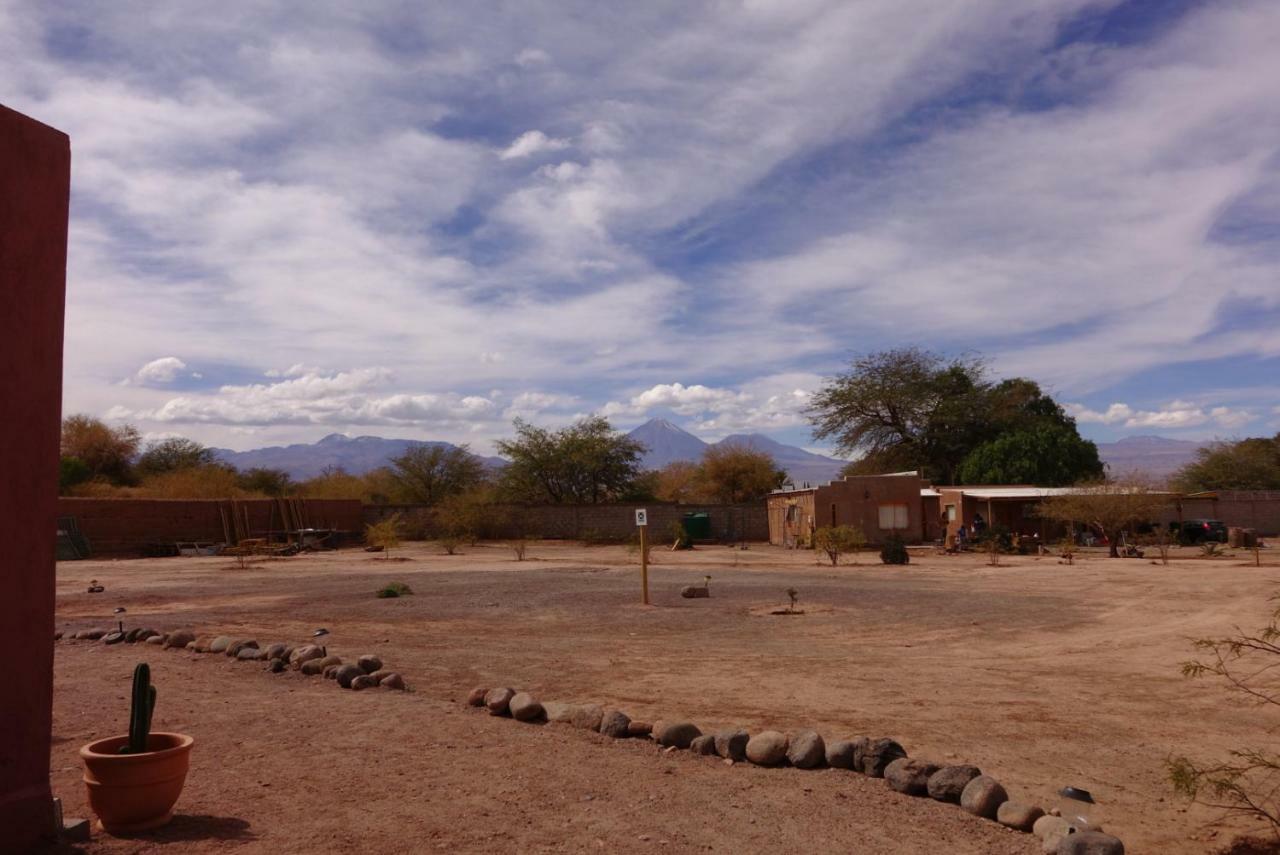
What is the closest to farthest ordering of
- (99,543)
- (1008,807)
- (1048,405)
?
(1008,807), (99,543), (1048,405)

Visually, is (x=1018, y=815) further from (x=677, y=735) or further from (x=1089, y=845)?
(x=677, y=735)

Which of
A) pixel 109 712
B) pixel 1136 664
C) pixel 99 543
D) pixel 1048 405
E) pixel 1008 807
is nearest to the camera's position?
pixel 1008 807

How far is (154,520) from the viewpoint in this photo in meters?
43.8

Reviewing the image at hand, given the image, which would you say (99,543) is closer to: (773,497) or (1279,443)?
(773,497)

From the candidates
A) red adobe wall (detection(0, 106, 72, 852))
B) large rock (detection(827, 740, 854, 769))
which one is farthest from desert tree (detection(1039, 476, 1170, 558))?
red adobe wall (detection(0, 106, 72, 852))

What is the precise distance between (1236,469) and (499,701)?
70.6 meters

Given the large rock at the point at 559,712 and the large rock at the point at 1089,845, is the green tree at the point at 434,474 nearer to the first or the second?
the large rock at the point at 559,712

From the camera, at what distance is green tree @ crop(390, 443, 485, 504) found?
6850 cm

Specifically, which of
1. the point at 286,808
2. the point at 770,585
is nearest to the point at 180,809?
the point at 286,808

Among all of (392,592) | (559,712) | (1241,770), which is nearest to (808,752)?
(559,712)

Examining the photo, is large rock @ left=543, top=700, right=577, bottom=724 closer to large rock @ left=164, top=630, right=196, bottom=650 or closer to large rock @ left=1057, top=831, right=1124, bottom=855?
large rock @ left=1057, top=831, right=1124, bottom=855

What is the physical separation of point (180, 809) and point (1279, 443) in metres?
80.0

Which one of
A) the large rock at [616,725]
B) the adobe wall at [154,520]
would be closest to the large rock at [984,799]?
the large rock at [616,725]

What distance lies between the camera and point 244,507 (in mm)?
48531
